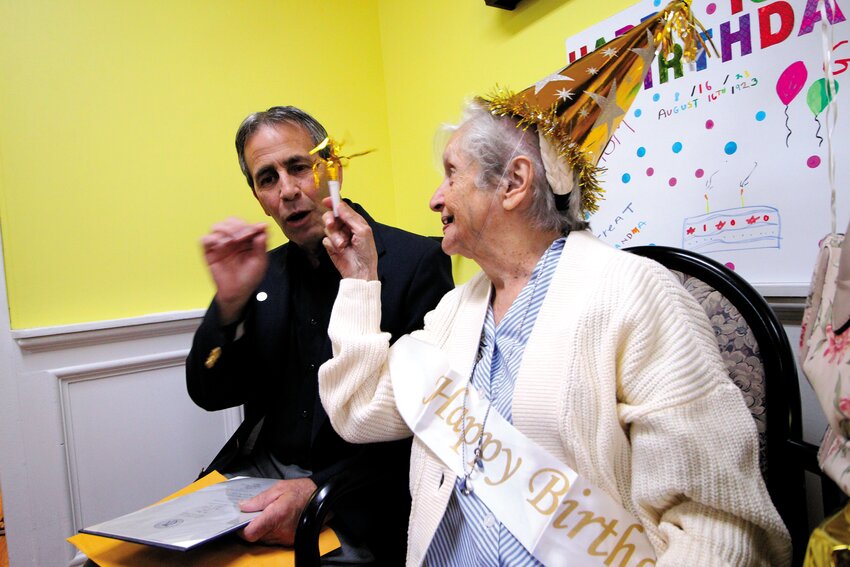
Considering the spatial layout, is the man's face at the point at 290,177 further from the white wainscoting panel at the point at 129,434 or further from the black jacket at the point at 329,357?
the white wainscoting panel at the point at 129,434

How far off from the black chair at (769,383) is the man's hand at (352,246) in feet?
1.94

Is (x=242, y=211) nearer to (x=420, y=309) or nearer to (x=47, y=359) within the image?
(x=47, y=359)

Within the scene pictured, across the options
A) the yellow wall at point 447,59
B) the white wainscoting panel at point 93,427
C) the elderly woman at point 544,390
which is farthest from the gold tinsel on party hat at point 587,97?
the white wainscoting panel at point 93,427

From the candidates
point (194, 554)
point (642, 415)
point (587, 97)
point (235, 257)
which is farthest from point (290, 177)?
point (642, 415)

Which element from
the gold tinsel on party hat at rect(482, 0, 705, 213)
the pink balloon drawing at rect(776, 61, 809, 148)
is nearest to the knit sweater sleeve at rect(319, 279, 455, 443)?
the gold tinsel on party hat at rect(482, 0, 705, 213)

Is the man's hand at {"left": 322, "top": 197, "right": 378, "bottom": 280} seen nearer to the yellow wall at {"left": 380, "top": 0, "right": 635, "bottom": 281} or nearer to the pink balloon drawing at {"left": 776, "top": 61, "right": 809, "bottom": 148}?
the yellow wall at {"left": 380, "top": 0, "right": 635, "bottom": 281}

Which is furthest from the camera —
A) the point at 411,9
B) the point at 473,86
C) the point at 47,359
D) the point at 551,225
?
the point at 411,9

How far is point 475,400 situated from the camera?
2.87ft

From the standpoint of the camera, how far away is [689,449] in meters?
0.64

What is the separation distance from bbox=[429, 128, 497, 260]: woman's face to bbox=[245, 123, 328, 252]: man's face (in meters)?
0.36

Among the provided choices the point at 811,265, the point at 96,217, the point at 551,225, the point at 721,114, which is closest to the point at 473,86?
the point at 721,114

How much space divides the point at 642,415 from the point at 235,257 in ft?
2.66

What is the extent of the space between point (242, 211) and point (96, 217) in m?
0.44

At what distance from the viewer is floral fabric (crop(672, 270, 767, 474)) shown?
78 cm
